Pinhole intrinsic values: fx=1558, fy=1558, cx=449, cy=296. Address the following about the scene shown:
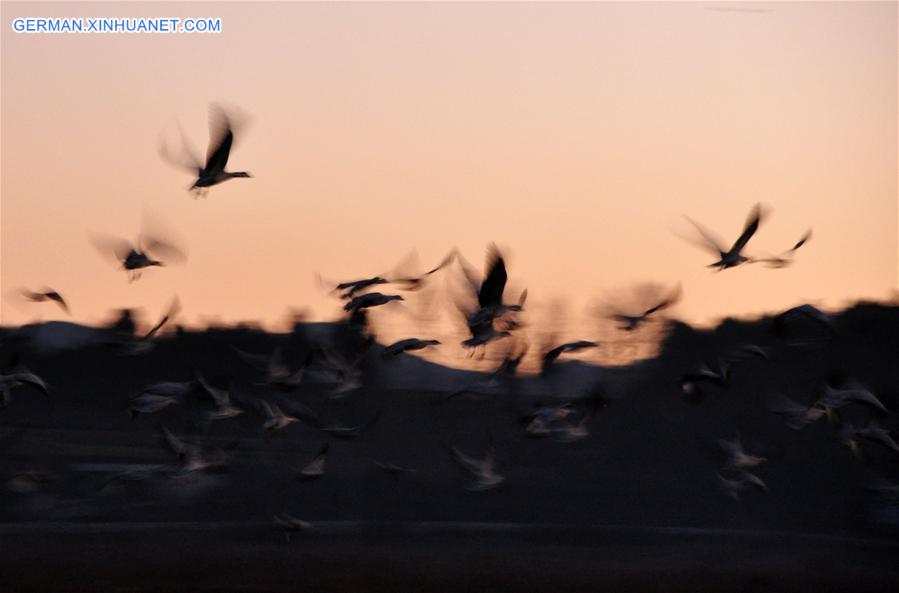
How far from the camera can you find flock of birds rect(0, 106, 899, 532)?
13.4m

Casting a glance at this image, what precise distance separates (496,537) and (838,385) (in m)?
8.53

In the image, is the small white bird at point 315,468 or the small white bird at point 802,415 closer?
the small white bird at point 802,415

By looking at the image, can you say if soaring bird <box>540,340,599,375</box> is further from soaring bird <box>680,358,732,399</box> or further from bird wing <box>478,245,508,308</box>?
bird wing <box>478,245,508,308</box>

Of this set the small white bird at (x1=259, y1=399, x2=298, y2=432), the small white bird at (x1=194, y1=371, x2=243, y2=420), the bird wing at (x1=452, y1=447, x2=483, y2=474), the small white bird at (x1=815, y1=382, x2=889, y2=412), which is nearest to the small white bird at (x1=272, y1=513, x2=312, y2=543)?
the bird wing at (x1=452, y1=447, x2=483, y2=474)

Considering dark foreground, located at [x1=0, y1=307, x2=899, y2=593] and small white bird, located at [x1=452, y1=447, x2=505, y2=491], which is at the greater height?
small white bird, located at [x1=452, y1=447, x2=505, y2=491]

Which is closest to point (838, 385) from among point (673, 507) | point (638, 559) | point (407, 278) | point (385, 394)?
point (407, 278)

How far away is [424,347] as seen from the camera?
1391cm

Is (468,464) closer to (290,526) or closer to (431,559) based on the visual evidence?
(290,526)

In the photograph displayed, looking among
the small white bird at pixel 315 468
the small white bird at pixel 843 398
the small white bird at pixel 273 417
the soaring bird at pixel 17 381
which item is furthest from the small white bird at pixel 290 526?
the small white bird at pixel 843 398

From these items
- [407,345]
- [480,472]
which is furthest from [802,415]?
[407,345]

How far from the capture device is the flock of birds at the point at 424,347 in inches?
528

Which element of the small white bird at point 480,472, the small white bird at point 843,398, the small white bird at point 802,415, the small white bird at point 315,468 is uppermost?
the small white bird at point 843,398

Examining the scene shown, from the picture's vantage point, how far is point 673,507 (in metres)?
27.1

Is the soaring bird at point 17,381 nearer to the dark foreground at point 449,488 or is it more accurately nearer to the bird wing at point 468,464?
the dark foreground at point 449,488
